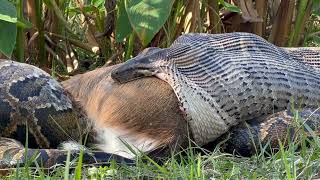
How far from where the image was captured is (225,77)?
343cm

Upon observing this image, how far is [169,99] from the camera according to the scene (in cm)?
319

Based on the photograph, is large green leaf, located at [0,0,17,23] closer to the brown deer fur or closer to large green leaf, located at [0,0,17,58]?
large green leaf, located at [0,0,17,58]

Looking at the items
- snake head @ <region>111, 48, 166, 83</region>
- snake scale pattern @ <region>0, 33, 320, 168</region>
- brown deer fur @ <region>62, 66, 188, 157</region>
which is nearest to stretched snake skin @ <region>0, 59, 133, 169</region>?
snake scale pattern @ <region>0, 33, 320, 168</region>

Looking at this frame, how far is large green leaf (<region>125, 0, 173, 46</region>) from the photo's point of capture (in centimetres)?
375

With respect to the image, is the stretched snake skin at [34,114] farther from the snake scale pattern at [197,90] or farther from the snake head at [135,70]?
the snake head at [135,70]

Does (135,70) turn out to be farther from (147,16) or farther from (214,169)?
(214,169)

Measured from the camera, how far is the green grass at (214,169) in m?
2.46

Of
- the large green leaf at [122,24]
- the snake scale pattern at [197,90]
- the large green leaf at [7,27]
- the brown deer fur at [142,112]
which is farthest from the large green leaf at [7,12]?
the large green leaf at [122,24]

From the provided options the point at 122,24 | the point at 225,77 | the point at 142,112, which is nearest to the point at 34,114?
the point at 142,112

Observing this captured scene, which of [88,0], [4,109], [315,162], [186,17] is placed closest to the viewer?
[315,162]

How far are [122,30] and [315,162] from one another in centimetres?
214

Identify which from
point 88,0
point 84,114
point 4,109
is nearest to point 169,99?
point 84,114

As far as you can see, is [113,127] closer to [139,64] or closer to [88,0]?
[139,64]

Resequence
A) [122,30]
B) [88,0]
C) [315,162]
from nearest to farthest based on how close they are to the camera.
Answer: [315,162] < [122,30] < [88,0]
